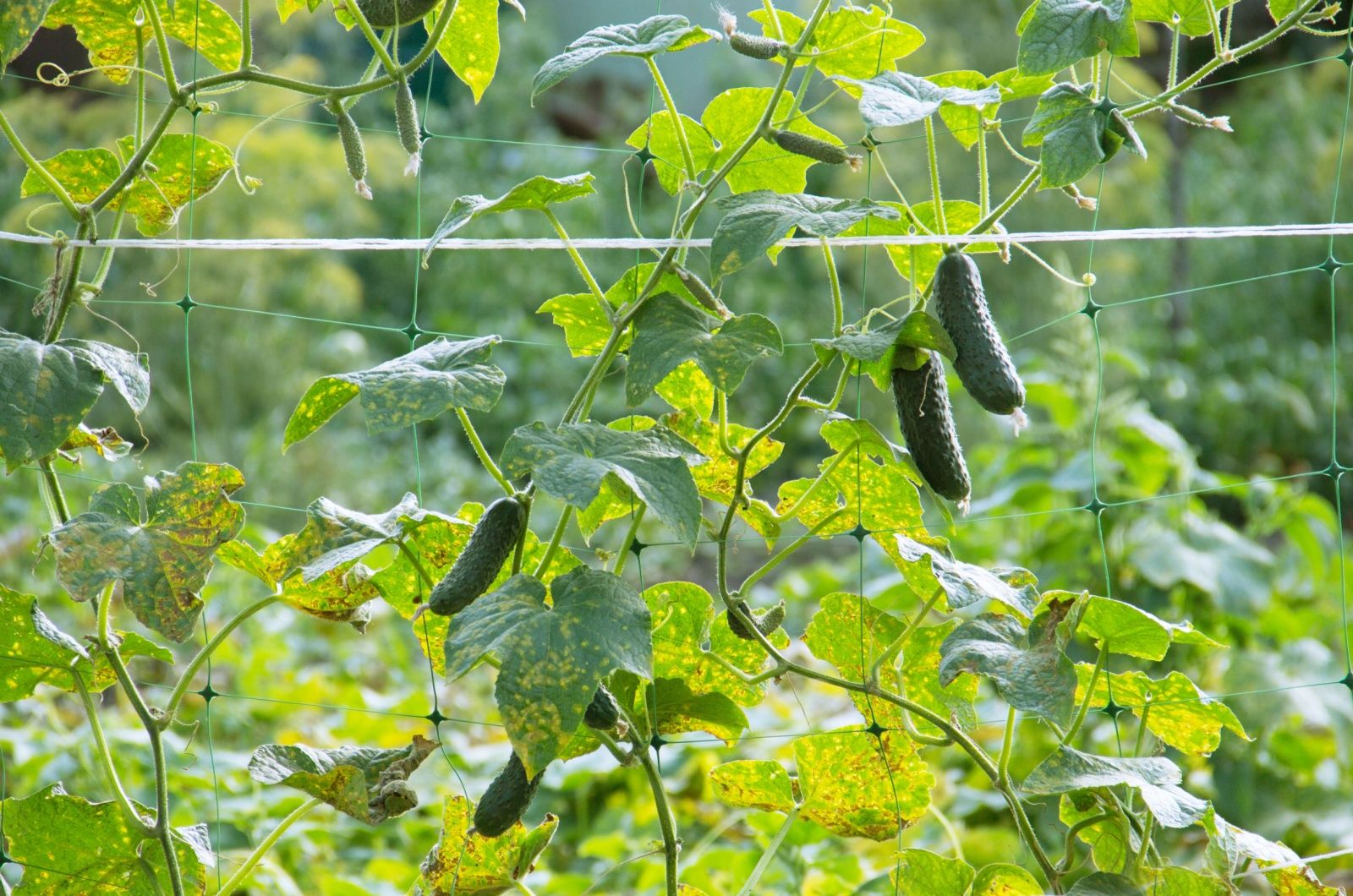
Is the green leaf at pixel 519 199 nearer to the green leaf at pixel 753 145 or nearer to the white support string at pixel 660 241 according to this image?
the white support string at pixel 660 241

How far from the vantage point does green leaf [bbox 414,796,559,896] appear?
90 centimetres

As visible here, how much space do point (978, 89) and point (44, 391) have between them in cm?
63

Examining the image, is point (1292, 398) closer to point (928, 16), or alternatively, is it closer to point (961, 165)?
point (961, 165)

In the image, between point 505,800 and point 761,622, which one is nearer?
point 505,800

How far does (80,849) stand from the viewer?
872mm

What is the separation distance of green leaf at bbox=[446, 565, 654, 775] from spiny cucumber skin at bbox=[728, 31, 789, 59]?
36 centimetres

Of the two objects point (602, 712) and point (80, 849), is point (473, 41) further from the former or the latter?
point (80, 849)

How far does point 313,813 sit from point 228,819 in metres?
0.26

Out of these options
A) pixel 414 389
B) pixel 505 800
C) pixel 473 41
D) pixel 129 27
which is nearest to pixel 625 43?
pixel 473 41

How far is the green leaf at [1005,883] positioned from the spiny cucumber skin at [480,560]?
395 millimetres

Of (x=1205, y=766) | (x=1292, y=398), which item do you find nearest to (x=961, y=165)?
(x=1292, y=398)

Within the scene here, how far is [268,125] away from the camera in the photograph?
4699 mm

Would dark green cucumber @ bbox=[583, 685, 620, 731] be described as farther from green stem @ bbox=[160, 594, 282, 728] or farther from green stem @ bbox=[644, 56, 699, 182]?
green stem @ bbox=[644, 56, 699, 182]

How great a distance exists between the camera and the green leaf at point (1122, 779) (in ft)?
2.46
